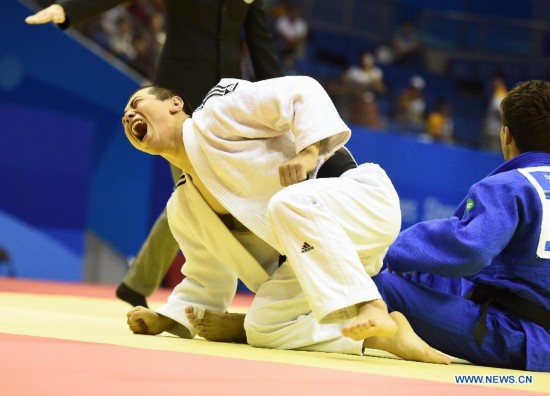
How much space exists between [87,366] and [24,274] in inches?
216

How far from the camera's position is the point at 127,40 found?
8297mm

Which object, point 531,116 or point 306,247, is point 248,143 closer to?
point 306,247

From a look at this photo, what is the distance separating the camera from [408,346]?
2.56m

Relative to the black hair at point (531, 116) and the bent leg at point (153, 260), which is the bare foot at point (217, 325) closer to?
the black hair at point (531, 116)

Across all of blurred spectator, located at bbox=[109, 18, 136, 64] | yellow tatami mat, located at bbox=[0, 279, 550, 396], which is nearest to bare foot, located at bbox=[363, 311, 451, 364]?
yellow tatami mat, located at bbox=[0, 279, 550, 396]

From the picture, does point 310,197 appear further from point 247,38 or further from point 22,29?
point 22,29

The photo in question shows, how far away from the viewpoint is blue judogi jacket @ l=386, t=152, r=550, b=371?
2562 millimetres

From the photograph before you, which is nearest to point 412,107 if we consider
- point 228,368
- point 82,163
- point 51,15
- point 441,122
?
point 441,122

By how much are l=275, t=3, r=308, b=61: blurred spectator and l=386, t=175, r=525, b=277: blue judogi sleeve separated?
8.56 meters

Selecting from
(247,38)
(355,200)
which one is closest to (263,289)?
(355,200)

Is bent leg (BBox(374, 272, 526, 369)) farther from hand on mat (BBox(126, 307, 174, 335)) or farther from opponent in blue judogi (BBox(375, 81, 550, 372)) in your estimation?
hand on mat (BBox(126, 307, 174, 335))

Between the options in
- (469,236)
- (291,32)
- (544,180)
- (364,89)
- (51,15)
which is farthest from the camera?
(291,32)

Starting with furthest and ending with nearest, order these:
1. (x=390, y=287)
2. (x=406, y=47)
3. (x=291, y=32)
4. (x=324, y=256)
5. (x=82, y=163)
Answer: (x=406, y=47), (x=291, y=32), (x=82, y=163), (x=390, y=287), (x=324, y=256)

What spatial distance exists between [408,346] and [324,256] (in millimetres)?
404
